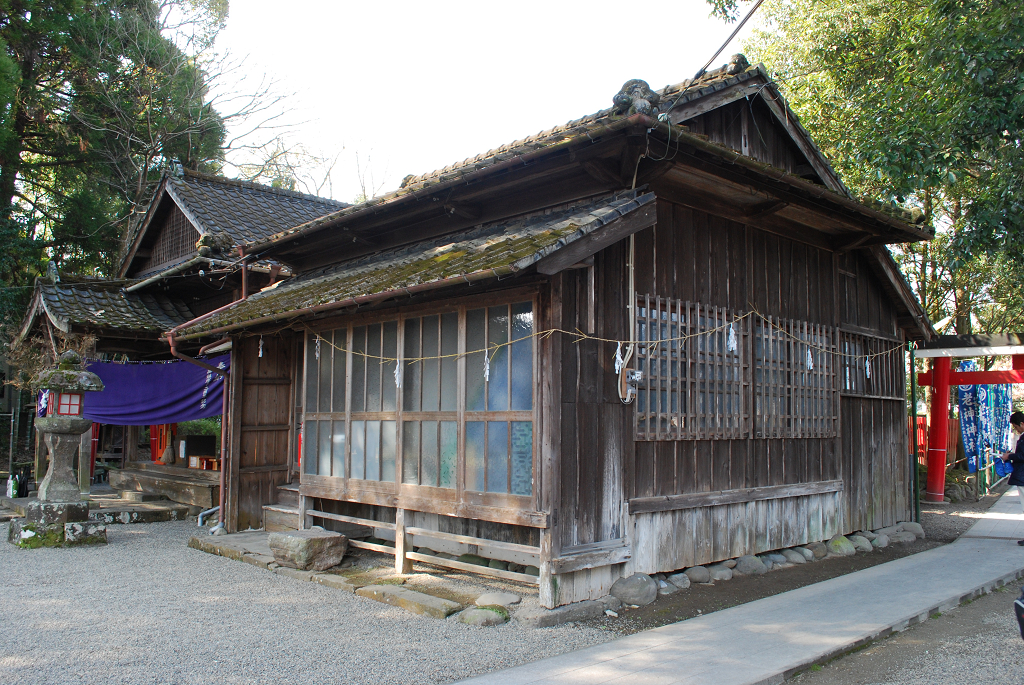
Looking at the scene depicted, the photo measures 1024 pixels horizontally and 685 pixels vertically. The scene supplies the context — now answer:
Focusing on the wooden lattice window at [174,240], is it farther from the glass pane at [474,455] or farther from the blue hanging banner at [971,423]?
the blue hanging banner at [971,423]

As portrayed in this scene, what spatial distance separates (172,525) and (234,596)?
5.78m

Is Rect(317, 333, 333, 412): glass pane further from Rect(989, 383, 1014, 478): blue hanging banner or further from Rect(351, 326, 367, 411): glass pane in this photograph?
Rect(989, 383, 1014, 478): blue hanging banner

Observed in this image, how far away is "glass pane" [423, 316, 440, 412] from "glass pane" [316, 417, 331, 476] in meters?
2.22

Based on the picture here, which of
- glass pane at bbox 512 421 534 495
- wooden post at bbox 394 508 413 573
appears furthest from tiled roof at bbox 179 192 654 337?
wooden post at bbox 394 508 413 573

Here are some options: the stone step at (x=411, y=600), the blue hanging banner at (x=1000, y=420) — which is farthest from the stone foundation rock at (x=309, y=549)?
the blue hanging banner at (x=1000, y=420)

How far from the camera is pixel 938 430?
15086 mm

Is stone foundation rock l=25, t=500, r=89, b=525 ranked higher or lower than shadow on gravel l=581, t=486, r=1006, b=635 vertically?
higher

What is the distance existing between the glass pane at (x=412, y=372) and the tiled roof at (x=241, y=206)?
6.96 meters

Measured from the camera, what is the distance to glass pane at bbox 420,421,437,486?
25.1 ft

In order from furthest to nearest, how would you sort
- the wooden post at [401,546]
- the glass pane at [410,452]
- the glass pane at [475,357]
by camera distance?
the wooden post at [401,546] < the glass pane at [410,452] < the glass pane at [475,357]

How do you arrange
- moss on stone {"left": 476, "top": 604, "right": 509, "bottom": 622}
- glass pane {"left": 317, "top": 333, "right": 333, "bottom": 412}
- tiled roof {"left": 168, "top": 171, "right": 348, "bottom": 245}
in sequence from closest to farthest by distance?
moss on stone {"left": 476, "top": 604, "right": 509, "bottom": 622}, glass pane {"left": 317, "top": 333, "right": 333, "bottom": 412}, tiled roof {"left": 168, "top": 171, "right": 348, "bottom": 245}

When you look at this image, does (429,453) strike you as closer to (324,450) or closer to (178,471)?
(324,450)

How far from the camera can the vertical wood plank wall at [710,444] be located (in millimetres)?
6793

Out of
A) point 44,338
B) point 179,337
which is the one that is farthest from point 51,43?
point 179,337
